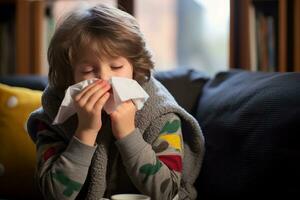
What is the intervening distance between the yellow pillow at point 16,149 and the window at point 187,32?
82 cm

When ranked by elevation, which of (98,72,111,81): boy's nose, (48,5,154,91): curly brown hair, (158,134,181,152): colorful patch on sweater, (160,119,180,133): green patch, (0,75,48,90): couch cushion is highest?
(48,5,154,91): curly brown hair

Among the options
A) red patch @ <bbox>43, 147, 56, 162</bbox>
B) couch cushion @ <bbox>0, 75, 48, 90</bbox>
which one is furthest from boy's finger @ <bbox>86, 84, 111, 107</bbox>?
couch cushion @ <bbox>0, 75, 48, 90</bbox>

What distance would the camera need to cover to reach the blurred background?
6.45ft

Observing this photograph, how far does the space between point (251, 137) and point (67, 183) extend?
438 mm

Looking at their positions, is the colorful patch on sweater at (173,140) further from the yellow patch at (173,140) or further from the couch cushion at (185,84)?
the couch cushion at (185,84)

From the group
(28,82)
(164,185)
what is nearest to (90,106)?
(164,185)

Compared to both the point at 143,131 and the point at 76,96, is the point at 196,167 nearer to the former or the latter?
the point at 143,131

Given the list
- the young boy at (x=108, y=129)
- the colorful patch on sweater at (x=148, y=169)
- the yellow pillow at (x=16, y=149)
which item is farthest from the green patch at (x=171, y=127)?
the yellow pillow at (x=16, y=149)

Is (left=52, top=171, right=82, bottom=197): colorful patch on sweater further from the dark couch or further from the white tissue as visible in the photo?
the dark couch

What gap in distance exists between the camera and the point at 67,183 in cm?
113

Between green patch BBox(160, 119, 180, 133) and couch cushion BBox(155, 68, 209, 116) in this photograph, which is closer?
green patch BBox(160, 119, 180, 133)

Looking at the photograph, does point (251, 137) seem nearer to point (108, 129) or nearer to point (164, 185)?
point (164, 185)

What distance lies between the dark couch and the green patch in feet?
0.40

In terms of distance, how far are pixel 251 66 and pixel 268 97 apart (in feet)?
2.81
